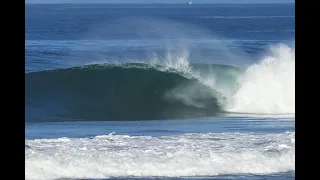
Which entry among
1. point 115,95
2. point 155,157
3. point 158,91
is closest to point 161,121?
point 158,91

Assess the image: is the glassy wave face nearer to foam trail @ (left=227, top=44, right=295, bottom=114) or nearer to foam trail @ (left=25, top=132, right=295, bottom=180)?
foam trail @ (left=227, top=44, right=295, bottom=114)

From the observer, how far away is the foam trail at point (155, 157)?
8406mm

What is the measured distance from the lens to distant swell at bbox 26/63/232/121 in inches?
625

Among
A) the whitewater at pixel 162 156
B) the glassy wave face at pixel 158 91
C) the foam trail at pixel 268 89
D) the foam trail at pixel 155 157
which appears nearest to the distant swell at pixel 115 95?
the glassy wave face at pixel 158 91

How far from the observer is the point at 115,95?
1756 centimetres

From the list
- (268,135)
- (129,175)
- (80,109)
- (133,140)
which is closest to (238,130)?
(268,135)

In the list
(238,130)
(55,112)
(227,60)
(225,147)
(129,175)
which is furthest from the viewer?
(227,60)

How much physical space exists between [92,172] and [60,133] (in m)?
3.90

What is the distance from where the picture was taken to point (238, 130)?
1216 centimetres

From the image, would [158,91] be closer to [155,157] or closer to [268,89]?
[268,89]

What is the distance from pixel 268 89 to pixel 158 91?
95.0 inches

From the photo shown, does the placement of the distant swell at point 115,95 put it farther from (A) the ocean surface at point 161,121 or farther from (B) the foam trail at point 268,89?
(B) the foam trail at point 268,89
